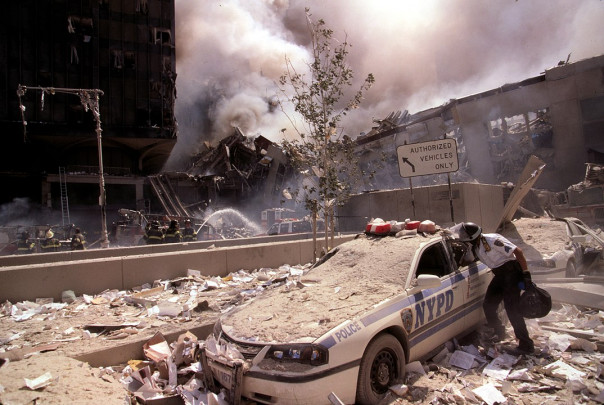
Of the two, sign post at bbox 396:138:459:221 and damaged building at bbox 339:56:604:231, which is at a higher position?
damaged building at bbox 339:56:604:231

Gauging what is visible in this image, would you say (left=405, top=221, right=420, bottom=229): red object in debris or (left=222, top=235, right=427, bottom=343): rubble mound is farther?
(left=405, top=221, right=420, bottom=229): red object in debris

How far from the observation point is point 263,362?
10.9 ft

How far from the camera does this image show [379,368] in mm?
3619

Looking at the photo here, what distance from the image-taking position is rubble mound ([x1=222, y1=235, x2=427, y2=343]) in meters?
3.61

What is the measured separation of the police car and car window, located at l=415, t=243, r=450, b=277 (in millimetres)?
12

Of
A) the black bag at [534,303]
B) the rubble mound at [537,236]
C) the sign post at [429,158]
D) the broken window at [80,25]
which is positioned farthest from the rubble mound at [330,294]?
the broken window at [80,25]

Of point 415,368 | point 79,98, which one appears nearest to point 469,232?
point 415,368

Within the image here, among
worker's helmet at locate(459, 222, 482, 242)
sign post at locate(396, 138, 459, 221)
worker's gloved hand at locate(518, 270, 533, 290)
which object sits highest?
sign post at locate(396, 138, 459, 221)

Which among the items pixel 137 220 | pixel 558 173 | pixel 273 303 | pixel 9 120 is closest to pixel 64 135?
pixel 9 120

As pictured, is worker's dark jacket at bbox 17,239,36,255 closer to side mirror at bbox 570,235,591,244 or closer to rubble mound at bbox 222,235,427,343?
rubble mound at bbox 222,235,427,343

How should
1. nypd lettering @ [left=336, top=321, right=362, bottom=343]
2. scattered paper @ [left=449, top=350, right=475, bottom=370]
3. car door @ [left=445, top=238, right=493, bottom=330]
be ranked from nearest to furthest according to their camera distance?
1. nypd lettering @ [left=336, top=321, right=362, bottom=343]
2. scattered paper @ [left=449, top=350, right=475, bottom=370]
3. car door @ [left=445, top=238, right=493, bottom=330]

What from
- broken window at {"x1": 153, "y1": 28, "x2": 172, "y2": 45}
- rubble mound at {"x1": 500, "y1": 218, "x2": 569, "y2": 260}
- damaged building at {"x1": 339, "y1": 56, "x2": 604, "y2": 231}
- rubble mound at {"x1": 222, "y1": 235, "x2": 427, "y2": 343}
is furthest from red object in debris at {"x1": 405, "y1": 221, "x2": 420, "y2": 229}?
broken window at {"x1": 153, "y1": 28, "x2": 172, "y2": 45}

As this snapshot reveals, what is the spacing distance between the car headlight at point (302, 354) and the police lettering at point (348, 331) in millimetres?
186

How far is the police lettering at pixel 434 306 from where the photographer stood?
13.4 ft
